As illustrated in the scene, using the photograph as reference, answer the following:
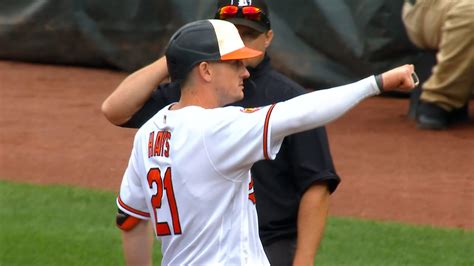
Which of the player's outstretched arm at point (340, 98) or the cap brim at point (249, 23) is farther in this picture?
the cap brim at point (249, 23)

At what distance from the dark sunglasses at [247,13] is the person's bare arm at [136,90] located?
0.89ft

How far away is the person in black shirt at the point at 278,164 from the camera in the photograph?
143 inches

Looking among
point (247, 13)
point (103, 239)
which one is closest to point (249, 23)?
point (247, 13)

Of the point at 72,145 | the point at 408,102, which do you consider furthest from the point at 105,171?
the point at 408,102

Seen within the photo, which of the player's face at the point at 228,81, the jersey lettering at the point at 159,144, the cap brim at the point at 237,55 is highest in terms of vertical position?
the cap brim at the point at 237,55

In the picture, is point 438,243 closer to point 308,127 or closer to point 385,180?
point 385,180

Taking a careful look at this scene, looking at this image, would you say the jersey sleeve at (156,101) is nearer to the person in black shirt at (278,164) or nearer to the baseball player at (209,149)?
the person in black shirt at (278,164)

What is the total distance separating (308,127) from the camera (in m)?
3.06

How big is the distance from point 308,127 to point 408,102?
7475mm

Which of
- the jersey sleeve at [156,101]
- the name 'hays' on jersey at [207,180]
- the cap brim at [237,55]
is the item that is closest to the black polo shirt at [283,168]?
the jersey sleeve at [156,101]

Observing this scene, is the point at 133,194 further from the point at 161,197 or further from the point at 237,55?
the point at 237,55

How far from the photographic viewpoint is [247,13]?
3.75 m

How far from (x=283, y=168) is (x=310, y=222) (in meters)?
0.22

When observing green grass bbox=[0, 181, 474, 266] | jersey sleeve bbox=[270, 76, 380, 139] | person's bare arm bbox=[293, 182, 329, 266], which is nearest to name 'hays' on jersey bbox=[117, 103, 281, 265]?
jersey sleeve bbox=[270, 76, 380, 139]
